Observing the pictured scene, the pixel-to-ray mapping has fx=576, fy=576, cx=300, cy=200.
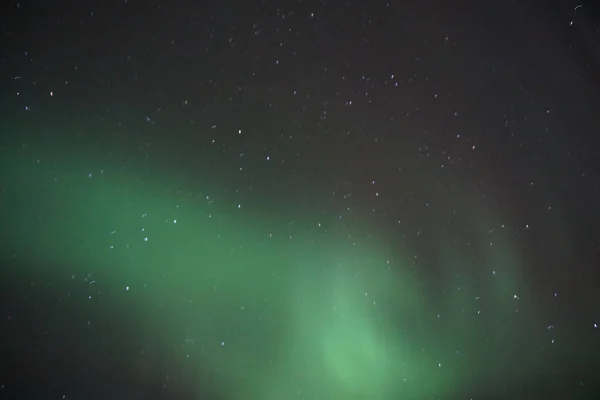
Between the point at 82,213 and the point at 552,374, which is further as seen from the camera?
the point at 552,374

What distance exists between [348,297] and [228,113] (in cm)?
22

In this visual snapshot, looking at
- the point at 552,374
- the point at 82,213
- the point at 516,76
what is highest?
the point at 516,76

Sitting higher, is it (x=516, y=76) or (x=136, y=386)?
(x=516, y=76)

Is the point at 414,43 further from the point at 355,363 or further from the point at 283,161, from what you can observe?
the point at 355,363

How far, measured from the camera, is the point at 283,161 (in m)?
0.59

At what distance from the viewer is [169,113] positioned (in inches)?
21.8

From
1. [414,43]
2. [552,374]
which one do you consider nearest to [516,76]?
[414,43]

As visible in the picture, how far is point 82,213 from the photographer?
0.53m

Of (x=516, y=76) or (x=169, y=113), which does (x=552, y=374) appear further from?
(x=169, y=113)

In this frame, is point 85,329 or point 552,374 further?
point 552,374

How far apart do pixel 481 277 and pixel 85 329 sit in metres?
0.41

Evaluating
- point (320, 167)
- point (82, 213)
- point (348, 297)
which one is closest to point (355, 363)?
point (348, 297)

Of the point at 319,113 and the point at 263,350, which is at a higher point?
the point at 319,113

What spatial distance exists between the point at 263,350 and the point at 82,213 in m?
0.22
